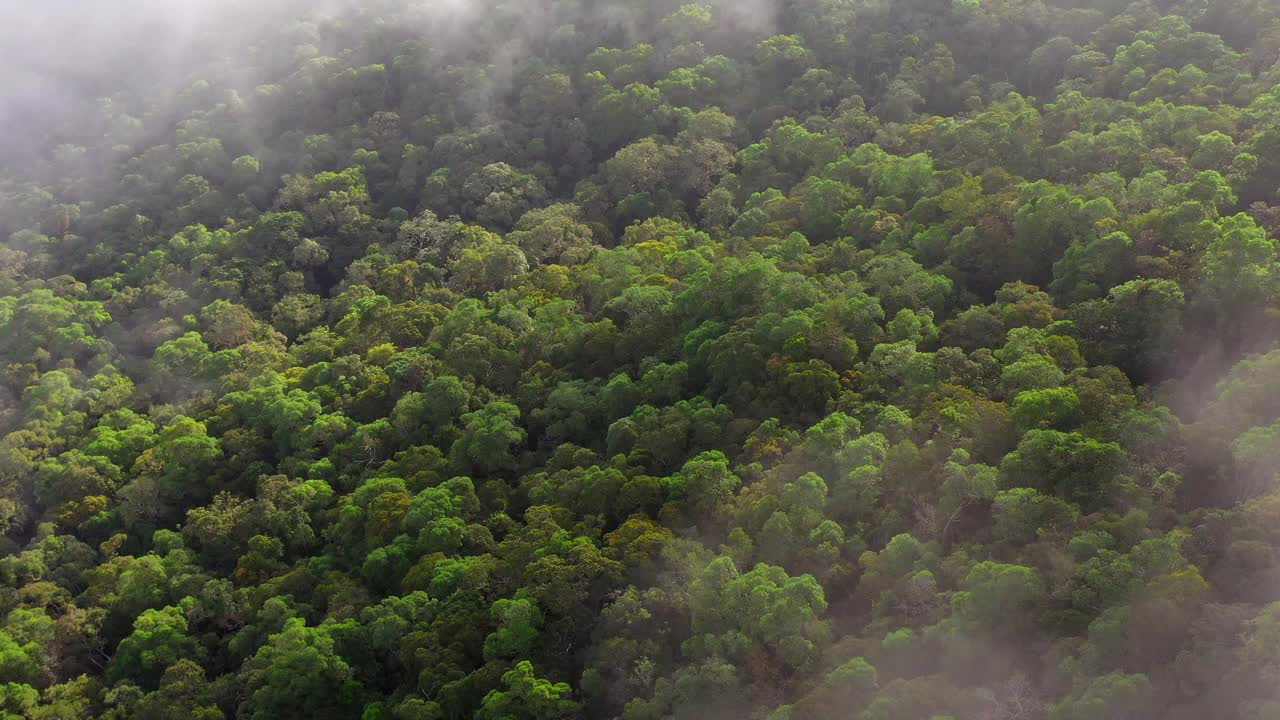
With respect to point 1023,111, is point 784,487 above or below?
below

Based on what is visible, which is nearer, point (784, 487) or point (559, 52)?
point (784, 487)

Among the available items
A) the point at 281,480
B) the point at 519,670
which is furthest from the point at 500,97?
the point at 519,670

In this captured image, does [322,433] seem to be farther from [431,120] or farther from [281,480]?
[431,120]

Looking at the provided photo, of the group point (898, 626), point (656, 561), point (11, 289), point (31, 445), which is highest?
point (11, 289)

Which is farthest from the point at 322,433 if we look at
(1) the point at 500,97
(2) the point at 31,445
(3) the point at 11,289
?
(1) the point at 500,97

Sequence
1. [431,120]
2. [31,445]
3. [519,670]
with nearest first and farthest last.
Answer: [519,670] → [31,445] → [431,120]

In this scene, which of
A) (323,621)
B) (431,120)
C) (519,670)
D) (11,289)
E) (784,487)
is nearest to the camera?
(519,670)
